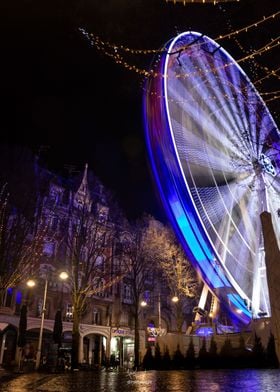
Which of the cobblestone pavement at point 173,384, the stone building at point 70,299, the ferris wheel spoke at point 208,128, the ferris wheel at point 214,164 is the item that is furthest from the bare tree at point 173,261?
the cobblestone pavement at point 173,384

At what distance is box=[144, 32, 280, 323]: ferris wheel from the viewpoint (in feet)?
62.1

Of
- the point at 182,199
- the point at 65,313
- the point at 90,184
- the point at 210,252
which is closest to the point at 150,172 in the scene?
the point at 182,199

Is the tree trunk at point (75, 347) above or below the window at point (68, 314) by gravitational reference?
below

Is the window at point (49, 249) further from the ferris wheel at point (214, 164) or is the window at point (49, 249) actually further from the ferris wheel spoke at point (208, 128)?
the ferris wheel spoke at point (208, 128)

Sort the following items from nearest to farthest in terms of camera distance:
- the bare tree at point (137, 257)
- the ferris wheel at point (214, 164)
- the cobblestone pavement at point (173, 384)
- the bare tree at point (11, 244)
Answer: the cobblestone pavement at point (173, 384) < the bare tree at point (11, 244) < the ferris wheel at point (214, 164) < the bare tree at point (137, 257)

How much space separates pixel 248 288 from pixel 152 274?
67.8ft

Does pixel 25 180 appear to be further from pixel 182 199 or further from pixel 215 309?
pixel 215 309

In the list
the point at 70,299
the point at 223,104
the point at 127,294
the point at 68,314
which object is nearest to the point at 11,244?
the point at 223,104

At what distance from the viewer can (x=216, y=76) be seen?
25.3 metres

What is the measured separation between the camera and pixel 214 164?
75.3 ft

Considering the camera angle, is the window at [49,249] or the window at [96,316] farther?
the window at [96,316]

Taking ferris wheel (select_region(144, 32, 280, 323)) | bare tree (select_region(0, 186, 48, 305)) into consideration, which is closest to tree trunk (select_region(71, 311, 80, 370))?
bare tree (select_region(0, 186, 48, 305))

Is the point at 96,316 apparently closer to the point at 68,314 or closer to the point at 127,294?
the point at 68,314

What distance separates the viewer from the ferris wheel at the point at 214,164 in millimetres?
18922
